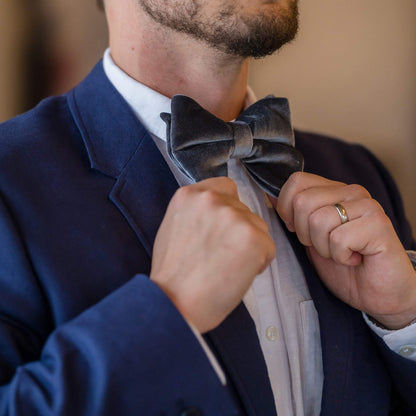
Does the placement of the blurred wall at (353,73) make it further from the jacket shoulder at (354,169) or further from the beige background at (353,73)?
the jacket shoulder at (354,169)

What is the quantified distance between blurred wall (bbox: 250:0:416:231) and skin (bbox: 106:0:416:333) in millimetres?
815

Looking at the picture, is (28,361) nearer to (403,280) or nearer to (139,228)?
(139,228)

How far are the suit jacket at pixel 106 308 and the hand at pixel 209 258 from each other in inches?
1.2

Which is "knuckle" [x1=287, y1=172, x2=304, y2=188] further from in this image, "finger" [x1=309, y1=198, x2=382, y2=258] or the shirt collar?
the shirt collar

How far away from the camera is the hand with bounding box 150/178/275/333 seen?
2.45 feet

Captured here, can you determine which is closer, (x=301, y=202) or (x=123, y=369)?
(x=123, y=369)

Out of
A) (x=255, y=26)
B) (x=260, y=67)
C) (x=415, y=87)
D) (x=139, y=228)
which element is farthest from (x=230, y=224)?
(x=415, y=87)

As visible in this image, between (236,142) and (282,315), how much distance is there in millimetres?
318

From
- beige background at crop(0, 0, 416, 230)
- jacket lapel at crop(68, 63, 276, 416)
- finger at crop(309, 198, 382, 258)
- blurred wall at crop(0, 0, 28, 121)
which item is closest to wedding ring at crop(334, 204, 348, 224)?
finger at crop(309, 198, 382, 258)

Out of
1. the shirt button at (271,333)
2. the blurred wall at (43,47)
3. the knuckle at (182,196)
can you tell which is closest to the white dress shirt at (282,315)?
the shirt button at (271,333)

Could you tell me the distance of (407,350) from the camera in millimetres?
990

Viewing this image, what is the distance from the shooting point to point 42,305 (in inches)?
32.3

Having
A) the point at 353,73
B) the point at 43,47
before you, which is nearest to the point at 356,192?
the point at 353,73

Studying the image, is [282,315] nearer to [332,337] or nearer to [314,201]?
[332,337]
